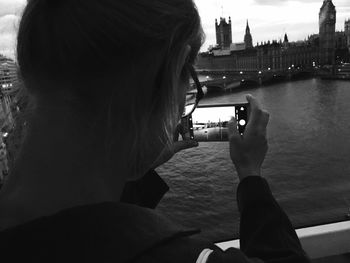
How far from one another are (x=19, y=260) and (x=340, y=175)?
203 cm

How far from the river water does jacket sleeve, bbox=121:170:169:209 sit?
2.73 ft

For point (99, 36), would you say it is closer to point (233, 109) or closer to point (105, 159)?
point (105, 159)

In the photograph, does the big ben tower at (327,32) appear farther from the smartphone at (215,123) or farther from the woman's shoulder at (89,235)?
the woman's shoulder at (89,235)

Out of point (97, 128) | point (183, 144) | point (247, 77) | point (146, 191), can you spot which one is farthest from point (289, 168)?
point (97, 128)

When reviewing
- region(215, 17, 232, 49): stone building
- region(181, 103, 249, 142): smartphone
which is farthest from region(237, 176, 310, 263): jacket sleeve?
region(215, 17, 232, 49): stone building

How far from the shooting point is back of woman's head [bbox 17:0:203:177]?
→ 0.43m

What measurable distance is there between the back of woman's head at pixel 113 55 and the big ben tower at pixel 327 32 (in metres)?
1.81

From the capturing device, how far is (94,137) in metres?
0.46

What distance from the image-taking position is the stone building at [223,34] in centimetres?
192

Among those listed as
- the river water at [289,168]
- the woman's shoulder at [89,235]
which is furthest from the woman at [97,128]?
the river water at [289,168]

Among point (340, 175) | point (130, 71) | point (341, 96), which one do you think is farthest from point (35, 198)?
point (341, 96)

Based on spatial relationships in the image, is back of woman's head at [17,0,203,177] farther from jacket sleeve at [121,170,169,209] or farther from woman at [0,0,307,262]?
jacket sleeve at [121,170,169,209]

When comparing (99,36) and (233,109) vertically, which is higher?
(99,36)

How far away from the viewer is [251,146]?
72 centimetres
